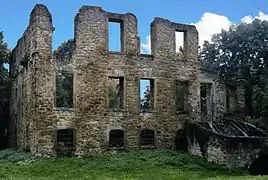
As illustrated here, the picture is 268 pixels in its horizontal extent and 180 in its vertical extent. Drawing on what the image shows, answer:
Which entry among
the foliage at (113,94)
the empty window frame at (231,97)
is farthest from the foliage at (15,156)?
the empty window frame at (231,97)

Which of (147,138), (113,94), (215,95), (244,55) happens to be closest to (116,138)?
(147,138)

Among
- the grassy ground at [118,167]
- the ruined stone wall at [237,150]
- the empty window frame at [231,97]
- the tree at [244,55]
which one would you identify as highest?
the tree at [244,55]

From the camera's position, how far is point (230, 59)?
108 ft

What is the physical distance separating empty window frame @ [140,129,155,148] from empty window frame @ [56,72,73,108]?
8.19 meters

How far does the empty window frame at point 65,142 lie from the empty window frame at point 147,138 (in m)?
4.49

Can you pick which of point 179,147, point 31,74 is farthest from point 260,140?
point 31,74

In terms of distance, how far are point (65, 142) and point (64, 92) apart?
11.8 metres

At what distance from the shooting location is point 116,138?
25.8m

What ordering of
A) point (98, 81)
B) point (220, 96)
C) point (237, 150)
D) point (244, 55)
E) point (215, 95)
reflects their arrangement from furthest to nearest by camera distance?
point (244, 55) → point (220, 96) → point (215, 95) → point (98, 81) → point (237, 150)

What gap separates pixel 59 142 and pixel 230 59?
15865mm

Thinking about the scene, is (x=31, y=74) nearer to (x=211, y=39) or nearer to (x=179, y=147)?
(x=179, y=147)

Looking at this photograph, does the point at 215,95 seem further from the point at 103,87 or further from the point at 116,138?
the point at 103,87

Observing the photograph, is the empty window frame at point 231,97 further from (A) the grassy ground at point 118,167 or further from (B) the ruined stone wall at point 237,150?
(B) the ruined stone wall at point 237,150

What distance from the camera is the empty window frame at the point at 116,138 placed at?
25.6 m
